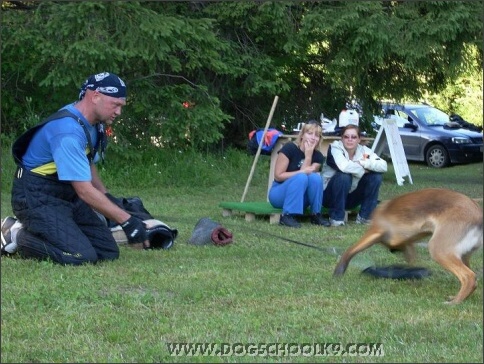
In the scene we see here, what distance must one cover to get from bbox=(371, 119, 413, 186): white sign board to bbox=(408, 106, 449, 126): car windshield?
5744 mm

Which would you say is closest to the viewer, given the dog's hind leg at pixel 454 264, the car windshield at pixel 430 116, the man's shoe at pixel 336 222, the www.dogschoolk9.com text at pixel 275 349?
the www.dogschoolk9.com text at pixel 275 349

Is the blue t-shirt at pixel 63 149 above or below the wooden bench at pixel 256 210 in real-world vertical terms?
above

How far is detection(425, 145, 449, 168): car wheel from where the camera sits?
71.5ft

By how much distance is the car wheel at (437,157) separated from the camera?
71.5ft

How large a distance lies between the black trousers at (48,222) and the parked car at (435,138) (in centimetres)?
1525

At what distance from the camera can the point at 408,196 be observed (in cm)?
591

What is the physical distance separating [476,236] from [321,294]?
3.41 ft

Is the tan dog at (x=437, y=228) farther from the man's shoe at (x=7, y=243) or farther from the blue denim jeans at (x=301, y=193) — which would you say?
the blue denim jeans at (x=301, y=193)

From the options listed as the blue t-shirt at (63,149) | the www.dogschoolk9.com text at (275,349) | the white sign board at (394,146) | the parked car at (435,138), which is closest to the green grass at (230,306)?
the www.dogschoolk9.com text at (275,349)

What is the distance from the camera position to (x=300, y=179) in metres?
9.65

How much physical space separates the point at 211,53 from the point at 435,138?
9.58m

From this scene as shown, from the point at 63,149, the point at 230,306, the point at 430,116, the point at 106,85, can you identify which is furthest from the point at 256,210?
the point at 430,116

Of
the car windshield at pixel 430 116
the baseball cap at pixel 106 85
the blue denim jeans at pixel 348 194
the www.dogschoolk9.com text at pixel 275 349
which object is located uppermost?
the baseball cap at pixel 106 85

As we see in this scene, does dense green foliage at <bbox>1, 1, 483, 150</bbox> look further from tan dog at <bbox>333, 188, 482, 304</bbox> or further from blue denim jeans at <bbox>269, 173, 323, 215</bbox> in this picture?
tan dog at <bbox>333, 188, 482, 304</bbox>
